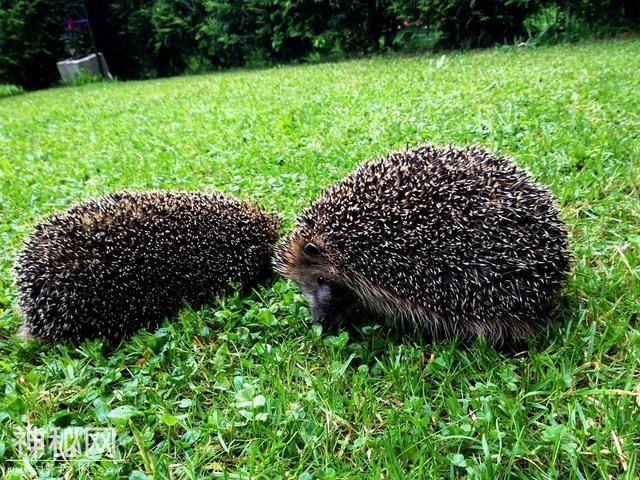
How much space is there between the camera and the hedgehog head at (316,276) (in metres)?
3.27

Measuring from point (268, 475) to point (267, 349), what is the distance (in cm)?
92

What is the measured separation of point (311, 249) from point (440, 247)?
856 mm

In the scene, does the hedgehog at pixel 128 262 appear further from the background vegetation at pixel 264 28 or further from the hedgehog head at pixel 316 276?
the background vegetation at pixel 264 28

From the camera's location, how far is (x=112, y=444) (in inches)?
97.1

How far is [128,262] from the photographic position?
339cm

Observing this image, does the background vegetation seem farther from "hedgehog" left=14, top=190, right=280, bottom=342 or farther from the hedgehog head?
→ the hedgehog head

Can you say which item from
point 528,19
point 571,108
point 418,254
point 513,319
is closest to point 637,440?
point 513,319

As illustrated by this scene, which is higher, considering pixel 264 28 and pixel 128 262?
pixel 264 28

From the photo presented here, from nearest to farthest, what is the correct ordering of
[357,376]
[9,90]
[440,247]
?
[357,376]
[440,247]
[9,90]

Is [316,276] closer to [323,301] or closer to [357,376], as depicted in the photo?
[323,301]

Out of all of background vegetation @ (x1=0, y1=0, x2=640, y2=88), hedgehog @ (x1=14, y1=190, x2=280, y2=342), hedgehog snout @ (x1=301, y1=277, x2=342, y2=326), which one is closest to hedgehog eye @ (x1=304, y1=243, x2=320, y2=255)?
hedgehog snout @ (x1=301, y1=277, x2=342, y2=326)

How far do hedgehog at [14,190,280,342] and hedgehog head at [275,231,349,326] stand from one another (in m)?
0.59

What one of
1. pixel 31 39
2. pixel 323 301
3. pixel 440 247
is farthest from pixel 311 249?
pixel 31 39

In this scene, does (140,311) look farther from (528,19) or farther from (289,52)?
(289,52)
